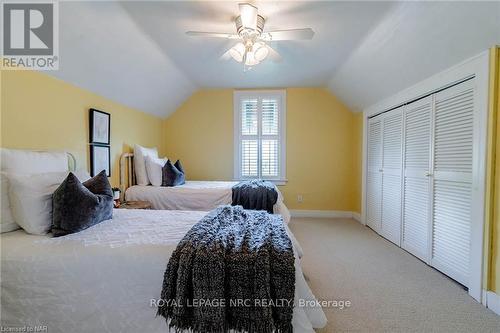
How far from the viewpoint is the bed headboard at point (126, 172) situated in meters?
3.32

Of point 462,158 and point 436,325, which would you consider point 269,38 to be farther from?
point 436,325

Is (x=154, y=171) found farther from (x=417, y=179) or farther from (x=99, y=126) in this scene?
(x=417, y=179)

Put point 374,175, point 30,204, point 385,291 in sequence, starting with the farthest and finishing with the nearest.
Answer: point 374,175 < point 385,291 < point 30,204

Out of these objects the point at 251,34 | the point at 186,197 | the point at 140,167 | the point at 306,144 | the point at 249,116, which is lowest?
the point at 186,197

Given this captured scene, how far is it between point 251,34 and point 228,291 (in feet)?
6.87

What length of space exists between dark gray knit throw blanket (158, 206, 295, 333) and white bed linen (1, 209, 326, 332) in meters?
0.11

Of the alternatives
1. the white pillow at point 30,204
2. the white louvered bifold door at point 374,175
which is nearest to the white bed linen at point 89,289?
the white pillow at point 30,204

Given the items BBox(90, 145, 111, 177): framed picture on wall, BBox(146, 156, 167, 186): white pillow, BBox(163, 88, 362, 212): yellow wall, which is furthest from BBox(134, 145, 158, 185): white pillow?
BBox(163, 88, 362, 212): yellow wall

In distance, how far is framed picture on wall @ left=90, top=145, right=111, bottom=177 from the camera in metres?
2.72

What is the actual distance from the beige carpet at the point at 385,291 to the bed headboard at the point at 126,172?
2.61 m

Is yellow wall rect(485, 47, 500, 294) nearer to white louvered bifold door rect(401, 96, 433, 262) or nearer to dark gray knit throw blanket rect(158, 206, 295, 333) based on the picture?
white louvered bifold door rect(401, 96, 433, 262)

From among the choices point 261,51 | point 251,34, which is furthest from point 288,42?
point 251,34

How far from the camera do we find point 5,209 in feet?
5.27

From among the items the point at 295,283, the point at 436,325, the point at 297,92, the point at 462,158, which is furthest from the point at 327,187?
the point at 295,283
